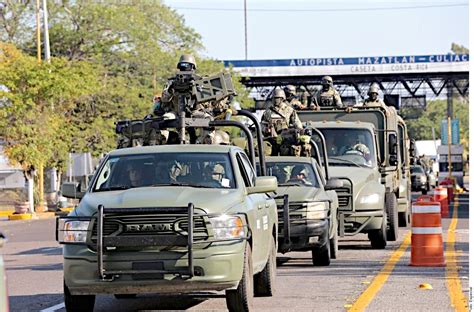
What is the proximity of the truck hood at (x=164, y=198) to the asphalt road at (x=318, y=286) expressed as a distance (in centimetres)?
143

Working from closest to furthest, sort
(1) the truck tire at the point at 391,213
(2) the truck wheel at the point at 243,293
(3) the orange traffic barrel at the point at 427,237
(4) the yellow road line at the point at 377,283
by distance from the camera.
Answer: (2) the truck wheel at the point at 243,293, (4) the yellow road line at the point at 377,283, (3) the orange traffic barrel at the point at 427,237, (1) the truck tire at the point at 391,213

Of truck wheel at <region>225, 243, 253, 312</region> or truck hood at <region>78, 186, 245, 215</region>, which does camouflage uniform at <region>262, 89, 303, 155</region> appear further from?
truck wheel at <region>225, 243, 253, 312</region>

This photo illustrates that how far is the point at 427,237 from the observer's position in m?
16.5


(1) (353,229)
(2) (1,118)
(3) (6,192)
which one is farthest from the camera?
(3) (6,192)

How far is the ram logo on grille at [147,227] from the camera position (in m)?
10.7

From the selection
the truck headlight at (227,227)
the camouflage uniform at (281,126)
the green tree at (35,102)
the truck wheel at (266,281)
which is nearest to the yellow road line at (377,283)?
the truck wheel at (266,281)

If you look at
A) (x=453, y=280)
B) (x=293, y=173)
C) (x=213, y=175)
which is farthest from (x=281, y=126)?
(x=213, y=175)

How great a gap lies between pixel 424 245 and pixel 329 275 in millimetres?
1775

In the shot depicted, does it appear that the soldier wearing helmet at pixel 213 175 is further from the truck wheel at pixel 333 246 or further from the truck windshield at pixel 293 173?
the truck wheel at pixel 333 246

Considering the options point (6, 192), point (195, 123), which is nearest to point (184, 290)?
Answer: point (195, 123)

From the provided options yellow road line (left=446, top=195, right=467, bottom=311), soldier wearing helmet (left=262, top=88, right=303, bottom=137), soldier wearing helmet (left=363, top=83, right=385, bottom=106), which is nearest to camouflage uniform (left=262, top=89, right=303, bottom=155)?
soldier wearing helmet (left=262, top=88, right=303, bottom=137)

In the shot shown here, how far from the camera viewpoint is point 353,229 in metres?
19.7

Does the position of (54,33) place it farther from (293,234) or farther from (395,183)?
(293,234)

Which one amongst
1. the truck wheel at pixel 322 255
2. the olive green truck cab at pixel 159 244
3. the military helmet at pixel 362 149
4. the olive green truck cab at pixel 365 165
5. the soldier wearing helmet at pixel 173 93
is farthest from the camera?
the military helmet at pixel 362 149
